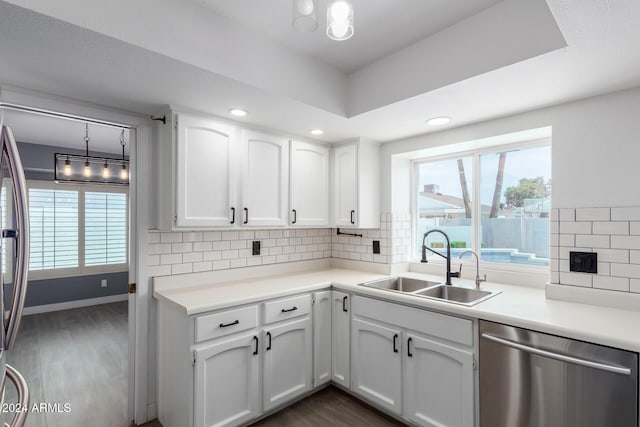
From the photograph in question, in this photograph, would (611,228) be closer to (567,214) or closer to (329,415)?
(567,214)

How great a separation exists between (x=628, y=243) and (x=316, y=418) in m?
2.12

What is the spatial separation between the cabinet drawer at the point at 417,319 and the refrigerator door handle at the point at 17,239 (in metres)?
1.80

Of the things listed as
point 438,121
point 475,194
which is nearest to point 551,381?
point 475,194

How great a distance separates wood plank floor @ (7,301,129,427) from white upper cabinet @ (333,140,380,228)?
2.17 meters

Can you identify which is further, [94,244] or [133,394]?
[94,244]

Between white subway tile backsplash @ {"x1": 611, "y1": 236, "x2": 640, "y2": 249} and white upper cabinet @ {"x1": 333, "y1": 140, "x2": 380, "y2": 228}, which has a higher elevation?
white upper cabinet @ {"x1": 333, "y1": 140, "x2": 380, "y2": 228}

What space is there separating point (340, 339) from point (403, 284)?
69cm

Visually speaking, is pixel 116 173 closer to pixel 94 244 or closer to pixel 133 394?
pixel 94 244

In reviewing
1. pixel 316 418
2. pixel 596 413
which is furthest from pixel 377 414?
pixel 596 413

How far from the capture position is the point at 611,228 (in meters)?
1.79

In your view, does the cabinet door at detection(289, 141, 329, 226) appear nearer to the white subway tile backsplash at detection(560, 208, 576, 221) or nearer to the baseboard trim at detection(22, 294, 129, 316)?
the white subway tile backsplash at detection(560, 208, 576, 221)

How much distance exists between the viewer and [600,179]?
6.00 feet

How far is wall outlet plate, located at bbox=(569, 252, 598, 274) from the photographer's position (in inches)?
72.4

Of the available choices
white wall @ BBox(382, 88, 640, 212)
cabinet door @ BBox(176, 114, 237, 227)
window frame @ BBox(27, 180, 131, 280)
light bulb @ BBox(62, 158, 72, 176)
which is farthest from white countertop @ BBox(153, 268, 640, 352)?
window frame @ BBox(27, 180, 131, 280)
